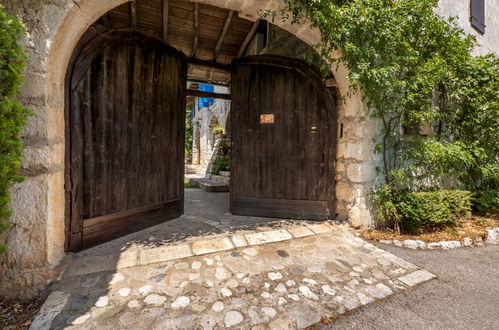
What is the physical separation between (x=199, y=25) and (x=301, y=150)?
2.73 metres

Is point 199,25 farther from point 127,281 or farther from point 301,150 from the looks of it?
point 127,281

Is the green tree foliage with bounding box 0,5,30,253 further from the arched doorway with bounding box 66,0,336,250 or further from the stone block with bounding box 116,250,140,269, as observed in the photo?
the stone block with bounding box 116,250,140,269

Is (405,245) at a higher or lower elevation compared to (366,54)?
lower

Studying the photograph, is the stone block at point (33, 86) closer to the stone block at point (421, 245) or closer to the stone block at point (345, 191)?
the stone block at point (345, 191)

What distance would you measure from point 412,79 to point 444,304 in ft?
8.56

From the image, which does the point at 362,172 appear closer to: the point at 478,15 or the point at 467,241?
the point at 467,241

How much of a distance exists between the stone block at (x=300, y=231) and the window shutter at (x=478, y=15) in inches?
242

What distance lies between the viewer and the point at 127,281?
1709mm

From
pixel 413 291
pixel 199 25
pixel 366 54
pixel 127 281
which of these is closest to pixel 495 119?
pixel 366 54

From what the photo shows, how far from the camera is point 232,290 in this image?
5.45 feet

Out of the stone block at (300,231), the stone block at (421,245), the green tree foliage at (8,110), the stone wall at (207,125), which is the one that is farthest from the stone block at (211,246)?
the stone wall at (207,125)

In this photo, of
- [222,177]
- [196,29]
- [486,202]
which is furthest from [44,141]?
[486,202]

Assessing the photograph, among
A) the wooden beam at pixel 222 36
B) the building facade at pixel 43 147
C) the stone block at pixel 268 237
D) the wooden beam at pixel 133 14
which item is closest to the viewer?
the building facade at pixel 43 147

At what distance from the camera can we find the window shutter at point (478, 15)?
15.5 ft
